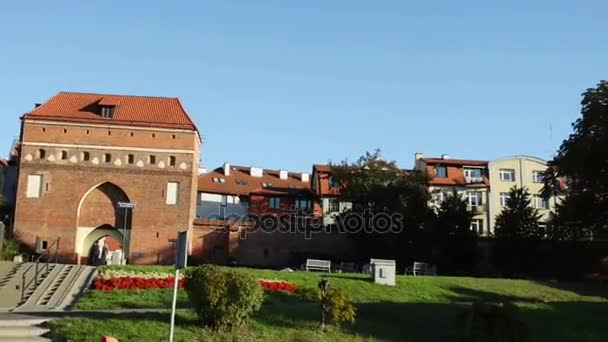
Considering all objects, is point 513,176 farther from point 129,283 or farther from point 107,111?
point 129,283

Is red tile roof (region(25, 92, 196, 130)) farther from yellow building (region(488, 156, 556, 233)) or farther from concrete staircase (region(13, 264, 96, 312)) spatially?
yellow building (region(488, 156, 556, 233))

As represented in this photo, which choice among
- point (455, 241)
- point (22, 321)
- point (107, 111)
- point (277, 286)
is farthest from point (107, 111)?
point (22, 321)

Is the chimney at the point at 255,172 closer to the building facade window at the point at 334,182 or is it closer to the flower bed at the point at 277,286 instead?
the building facade window at the point at 334,182

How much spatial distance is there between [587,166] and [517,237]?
18.8m

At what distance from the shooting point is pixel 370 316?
19266 mm

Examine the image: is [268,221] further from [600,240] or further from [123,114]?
[600,240]

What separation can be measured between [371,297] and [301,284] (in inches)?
121

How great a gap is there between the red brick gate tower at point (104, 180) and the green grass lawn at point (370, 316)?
803 inches

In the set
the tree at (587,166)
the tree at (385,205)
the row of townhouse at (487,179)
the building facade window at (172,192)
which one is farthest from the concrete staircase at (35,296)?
the row of townhouse at (487,179)

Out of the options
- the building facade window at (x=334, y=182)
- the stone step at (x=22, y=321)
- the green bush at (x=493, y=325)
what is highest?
the building facade window at (x=334, y=182)

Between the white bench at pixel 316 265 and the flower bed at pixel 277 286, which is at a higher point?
the white bench at pixel 316 265

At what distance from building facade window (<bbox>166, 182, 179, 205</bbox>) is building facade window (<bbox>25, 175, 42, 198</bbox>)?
8.85m

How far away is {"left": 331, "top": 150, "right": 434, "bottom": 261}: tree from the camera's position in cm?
4947

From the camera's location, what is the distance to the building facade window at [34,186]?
50188 millimetres
